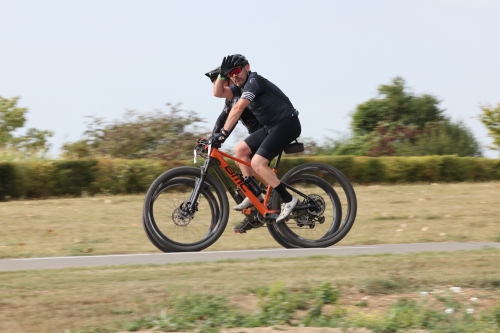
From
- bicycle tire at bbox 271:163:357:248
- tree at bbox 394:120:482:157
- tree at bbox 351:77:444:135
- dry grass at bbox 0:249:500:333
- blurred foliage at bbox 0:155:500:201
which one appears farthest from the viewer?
tree at bbox 351:77:444:135

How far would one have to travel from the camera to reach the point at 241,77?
8.84 m

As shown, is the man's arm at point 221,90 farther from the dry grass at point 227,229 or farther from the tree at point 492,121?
the tree at point 492,121

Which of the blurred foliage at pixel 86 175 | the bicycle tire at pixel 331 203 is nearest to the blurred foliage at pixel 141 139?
the blurred foliage at pixel 86 175

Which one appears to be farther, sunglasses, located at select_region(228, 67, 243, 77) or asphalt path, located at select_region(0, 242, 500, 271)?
sunglasses, located at select_region(228, 67, 243, 77)

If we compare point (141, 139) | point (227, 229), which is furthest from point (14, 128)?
point (227, 229)

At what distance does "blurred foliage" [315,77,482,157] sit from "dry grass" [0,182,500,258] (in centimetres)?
832

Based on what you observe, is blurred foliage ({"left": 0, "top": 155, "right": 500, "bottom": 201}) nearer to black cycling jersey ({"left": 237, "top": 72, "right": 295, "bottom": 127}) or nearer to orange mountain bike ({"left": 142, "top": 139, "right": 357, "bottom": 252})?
orange mountain bike ({"left": 142, "top": 139, "right": 357, "bottom": 252})

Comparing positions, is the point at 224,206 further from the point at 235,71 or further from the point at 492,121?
the point at 492,121

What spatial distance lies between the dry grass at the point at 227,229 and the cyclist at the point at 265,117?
5.58 ft

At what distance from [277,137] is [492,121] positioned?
22.2 m

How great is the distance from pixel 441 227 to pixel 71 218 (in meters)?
5.86

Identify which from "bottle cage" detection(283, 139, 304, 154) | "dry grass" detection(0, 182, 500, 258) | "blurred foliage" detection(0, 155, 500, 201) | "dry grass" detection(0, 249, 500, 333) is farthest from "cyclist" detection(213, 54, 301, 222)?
"blurred foliage" detection(0, 155, 500, 201)

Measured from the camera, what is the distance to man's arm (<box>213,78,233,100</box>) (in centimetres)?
887

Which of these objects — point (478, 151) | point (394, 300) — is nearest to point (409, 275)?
point (394, 300)
